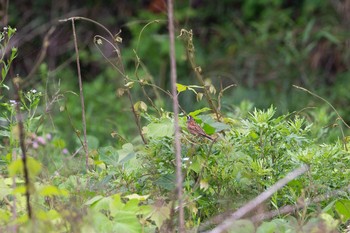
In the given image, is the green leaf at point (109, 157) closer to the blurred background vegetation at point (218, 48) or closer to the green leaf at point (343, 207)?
the green leaf at point (343, 207)

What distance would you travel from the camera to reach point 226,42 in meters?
6.96

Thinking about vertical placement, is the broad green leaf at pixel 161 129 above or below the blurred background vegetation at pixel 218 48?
above

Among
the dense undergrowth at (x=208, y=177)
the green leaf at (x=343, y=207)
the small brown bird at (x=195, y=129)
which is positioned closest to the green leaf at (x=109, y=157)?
the dense undergrowth at (x=208, y=177)

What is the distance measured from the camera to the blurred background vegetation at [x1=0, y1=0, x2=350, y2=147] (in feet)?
20.7

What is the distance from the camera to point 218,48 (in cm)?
696

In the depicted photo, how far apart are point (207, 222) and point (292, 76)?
12.7ft

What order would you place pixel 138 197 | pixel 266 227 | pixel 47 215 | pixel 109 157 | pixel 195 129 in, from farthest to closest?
pixel 109 157 < pixel 195 129 < pixel 138 197 < pixel 266 227 < pixel 47 215

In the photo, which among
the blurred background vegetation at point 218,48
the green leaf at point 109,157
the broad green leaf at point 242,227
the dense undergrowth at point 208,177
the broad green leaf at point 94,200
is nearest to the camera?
the broad green leaf at point 242,227

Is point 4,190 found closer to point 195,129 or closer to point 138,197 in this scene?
point 138,197

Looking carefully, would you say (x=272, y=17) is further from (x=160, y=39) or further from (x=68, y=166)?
(x=68, y=166)

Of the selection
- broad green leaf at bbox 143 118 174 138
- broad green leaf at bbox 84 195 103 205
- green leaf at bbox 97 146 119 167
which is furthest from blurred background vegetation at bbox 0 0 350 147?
broad green leaf at bbox 84 195 103 205

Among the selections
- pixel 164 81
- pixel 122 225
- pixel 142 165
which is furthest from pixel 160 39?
pixel 122 225

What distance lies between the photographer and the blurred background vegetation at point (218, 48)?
6.32m

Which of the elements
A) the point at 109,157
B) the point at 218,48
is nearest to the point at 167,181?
the point at 109,157
